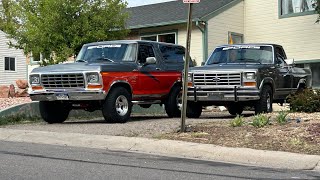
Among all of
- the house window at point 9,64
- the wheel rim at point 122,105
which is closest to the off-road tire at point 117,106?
the wheel rim at point 122,105

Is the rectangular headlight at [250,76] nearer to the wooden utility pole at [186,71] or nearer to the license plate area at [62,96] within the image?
the wooden utility pole at [186,71]

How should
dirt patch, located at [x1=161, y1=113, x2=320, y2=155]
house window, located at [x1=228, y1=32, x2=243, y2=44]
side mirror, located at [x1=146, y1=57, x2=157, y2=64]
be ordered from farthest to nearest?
house window, located at [x1=228, y1=32, x2=243, y2=44] < side mirror, located at [x1=146, y1=57, x2=157, y2=64] < dirt patch, located at [x1=161, y1=113, x2=320, y2=155]

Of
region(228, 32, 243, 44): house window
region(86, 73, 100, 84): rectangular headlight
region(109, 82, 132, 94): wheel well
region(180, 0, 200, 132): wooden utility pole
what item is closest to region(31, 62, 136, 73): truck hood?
region(86, 73, 100, 84): rectangular headlight

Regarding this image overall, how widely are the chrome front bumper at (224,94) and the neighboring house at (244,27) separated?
8505 millimetres

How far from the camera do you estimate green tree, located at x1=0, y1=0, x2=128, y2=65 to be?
65.8 ft

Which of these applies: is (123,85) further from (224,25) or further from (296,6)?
(296,6)

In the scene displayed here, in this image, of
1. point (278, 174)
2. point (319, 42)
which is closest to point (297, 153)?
point (278, 174)

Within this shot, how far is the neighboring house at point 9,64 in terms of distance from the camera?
4066 cm

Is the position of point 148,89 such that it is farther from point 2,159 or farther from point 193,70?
point 2,159

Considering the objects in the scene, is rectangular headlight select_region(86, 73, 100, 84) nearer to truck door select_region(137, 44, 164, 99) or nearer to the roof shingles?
truck door select_region(137, 44, 164, 99)

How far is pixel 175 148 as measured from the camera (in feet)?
31.3

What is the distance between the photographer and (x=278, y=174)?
764 cm

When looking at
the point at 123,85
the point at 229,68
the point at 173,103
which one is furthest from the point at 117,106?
the point at 229,68

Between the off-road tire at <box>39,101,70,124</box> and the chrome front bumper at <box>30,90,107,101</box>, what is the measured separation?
63 cm
